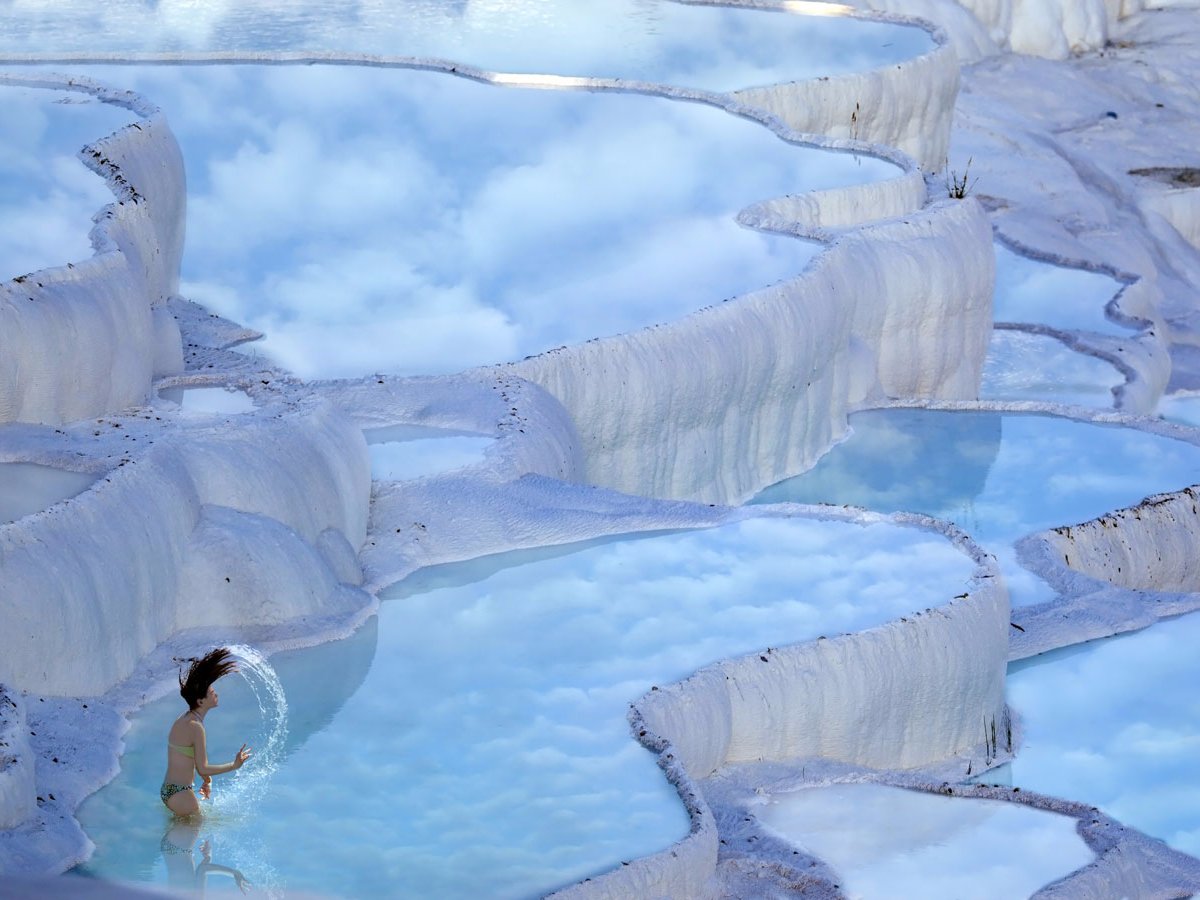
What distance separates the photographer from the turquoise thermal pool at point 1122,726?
686 centimetres

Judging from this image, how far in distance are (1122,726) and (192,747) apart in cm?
388

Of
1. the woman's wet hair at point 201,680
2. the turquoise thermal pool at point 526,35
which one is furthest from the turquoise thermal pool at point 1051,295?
the woman's wet hair at point 201,680

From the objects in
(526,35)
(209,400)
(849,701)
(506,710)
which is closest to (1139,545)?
(849,701)

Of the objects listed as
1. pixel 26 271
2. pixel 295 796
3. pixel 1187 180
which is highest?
pixel 26 271

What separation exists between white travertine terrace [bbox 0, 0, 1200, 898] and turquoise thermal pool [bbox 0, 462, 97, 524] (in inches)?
3.3

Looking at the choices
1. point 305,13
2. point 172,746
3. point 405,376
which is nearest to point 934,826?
point 172,746

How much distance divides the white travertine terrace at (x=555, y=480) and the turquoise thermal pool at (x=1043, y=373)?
1063 mm

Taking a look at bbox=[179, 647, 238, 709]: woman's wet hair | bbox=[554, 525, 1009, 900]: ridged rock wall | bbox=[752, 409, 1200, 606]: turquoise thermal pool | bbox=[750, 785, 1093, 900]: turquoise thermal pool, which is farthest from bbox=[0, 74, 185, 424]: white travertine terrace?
bbox=[752, 409, 1200, 606]: turquoise thermal pool

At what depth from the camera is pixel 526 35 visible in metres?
14.3

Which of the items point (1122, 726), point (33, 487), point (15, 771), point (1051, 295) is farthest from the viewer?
point (1051, 295)

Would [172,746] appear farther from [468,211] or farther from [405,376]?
[468,211]

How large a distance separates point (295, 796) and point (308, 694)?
0.65 m

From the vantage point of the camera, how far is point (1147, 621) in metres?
8.28

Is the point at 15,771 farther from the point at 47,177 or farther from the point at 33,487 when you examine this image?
the point at 47,177
